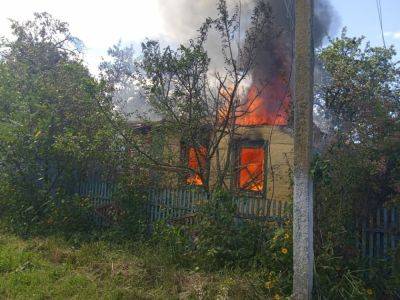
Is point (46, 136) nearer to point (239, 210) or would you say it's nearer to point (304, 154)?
point (239, 210)

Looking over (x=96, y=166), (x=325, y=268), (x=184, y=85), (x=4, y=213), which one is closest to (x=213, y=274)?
(x=325, y=268)

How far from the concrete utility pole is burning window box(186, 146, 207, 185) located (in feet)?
11.4

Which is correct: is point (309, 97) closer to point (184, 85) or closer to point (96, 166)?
point (184, 85)

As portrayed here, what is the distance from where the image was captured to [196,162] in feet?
27.6

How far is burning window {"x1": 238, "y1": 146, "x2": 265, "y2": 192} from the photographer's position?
1019 centimetres

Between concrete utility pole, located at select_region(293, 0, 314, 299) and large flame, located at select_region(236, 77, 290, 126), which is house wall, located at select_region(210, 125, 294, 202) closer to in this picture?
large flame, located at select_region(236, 77, 290, 126)

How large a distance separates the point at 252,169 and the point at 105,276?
5.95 metres

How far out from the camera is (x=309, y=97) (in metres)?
4.79

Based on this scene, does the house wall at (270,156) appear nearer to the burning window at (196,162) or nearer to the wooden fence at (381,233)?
the burning window at (196,162)

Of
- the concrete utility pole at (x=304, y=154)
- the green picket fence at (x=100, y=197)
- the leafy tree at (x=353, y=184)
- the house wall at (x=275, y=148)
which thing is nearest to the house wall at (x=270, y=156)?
the house wall at (x=275, y=148)

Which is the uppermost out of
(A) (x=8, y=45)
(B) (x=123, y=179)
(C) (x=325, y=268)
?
(A) (x=8, y=45)

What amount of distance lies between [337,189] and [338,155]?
0.52 metres

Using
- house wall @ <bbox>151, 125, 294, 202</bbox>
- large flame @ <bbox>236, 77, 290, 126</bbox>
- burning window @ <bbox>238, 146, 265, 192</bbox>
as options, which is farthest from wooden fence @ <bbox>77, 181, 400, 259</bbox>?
large flame @ <bbox>236, 77, 290, 126</bbox>

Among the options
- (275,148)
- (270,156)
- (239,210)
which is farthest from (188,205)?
(275,148)
